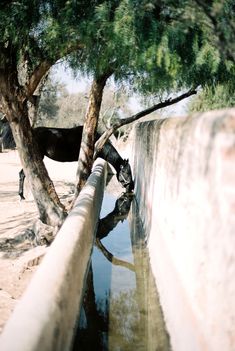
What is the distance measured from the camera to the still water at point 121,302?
4.47 meters

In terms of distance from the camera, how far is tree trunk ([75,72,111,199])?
31.9 ft

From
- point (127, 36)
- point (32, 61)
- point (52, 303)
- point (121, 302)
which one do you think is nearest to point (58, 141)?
point (32, 61)

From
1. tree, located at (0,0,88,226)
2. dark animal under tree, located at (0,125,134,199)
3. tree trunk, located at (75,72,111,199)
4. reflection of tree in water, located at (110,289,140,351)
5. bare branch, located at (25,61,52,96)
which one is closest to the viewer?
reflection of tree in water, located at (110,289,140,351)

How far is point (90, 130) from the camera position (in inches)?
398

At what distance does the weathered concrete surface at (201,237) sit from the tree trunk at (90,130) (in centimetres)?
430

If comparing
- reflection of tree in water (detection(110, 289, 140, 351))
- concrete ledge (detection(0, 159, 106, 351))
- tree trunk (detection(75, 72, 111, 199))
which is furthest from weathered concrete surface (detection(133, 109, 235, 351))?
tree trunk (detection(75, 72, 111, 199))

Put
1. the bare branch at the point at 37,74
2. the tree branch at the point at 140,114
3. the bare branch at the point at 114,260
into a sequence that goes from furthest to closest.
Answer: the tree branch at the point at 140,114
the bare branch at the point at 37,74
the bare branch at the point at 114,260

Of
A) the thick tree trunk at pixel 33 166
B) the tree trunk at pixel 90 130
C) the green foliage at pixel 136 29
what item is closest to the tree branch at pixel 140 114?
the tree trunk at pixel 90 130

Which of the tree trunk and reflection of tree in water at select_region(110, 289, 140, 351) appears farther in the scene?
the tree trunk

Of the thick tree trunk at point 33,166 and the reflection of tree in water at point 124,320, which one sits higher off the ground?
the thick tree trunk at point 33,166

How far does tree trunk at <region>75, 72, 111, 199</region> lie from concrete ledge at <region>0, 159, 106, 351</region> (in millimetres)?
4810

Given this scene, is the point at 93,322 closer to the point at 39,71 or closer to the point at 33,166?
the point at 33,166

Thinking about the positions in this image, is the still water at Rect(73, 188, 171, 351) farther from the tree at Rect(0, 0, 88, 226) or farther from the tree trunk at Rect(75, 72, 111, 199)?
the tree trunk at Rect(75, 72, 111, 199)

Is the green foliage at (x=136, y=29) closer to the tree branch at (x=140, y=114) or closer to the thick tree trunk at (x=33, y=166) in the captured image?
the thick tree trunk at (x=33, y=166)
